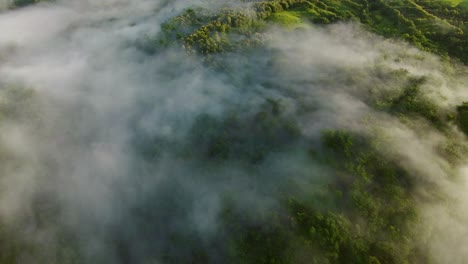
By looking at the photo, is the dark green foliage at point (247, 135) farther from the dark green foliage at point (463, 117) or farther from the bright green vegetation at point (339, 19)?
the dark green foliage at point (463, 117)

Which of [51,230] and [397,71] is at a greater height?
[397,71]

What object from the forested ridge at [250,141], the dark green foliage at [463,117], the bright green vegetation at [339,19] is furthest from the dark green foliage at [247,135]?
the dark green foliage at [463,117]

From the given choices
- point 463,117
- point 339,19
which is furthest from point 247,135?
point 339,19

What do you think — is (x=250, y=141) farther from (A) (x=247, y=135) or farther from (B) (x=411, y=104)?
(B) (x=411, y=104)

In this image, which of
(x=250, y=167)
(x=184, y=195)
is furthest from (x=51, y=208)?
(x=250, y=167)

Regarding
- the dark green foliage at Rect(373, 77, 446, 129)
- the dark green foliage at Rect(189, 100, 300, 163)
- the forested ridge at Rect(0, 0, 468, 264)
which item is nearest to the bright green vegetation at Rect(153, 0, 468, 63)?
the forested ridge at Rect(0, 0, 468, 264)

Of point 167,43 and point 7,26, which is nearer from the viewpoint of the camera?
point 167,43

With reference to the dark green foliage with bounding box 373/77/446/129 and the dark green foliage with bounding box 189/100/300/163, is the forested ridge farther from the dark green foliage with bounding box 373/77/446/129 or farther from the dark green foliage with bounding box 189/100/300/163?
the dark green foliage with bounding box 373/77/446/129

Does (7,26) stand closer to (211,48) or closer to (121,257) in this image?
(211,48)
